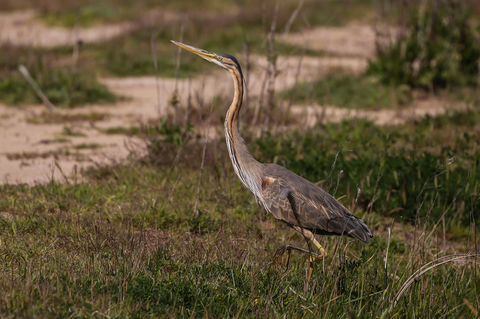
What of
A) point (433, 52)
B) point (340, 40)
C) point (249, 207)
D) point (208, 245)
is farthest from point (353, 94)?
point (208, 245)

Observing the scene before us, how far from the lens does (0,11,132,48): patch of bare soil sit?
1334 cm

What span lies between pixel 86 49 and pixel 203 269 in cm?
1015

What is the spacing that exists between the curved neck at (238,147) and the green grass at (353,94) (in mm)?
5087

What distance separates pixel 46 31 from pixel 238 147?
13.2 meters

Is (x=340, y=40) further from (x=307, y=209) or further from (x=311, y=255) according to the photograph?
(x=311, y=255)

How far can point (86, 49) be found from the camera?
40.2 ft

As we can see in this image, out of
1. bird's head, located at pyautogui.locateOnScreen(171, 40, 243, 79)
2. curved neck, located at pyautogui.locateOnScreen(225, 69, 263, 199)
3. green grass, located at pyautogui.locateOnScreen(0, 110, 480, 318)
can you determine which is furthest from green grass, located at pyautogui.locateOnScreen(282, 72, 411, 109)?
curved neck, located at pyautogui.locateOnScreen(225, 69, 263, 199)

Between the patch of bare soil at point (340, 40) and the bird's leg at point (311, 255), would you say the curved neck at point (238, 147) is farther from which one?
the patch of bare soil at point (340, 40)

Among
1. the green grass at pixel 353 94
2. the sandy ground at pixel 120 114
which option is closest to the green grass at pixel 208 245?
the sandy ground at pixel 120 114

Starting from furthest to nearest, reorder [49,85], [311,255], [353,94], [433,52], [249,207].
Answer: [353,94], [433,52], [49,85], [249,207], [311,255]

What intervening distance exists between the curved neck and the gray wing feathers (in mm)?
102

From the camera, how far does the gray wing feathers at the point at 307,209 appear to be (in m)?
3.67

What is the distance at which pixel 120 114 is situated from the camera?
842 centimetres

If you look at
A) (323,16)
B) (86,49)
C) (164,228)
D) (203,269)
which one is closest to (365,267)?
(203,269)
